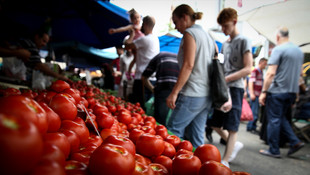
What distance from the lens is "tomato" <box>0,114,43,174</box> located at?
0.37m

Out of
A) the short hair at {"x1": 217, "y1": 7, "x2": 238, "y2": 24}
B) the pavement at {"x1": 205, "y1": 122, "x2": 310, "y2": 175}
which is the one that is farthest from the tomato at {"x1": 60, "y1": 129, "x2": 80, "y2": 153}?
the pavement at {"x1": 205, "y1": 122, "x2": 310, "y2": 175}

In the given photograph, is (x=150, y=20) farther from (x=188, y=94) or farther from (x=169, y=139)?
(x=169, y=139)

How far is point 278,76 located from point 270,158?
5.39 feet

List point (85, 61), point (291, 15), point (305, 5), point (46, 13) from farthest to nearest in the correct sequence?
point (85, 61) < point (46, 13) < point (291, 15) < point (305, 5)

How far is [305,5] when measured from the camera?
17.3 ft

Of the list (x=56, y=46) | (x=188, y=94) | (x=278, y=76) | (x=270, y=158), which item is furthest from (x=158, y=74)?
(x=56, y=46)

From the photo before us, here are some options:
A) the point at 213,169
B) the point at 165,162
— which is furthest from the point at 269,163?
the point at 213,169

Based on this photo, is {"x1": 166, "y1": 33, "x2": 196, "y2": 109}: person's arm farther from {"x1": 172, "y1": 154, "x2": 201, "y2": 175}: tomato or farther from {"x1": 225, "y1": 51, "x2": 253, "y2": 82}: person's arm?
{"x1": 172, "y1": 154, "x2": 201, "y2": 175}: tomato

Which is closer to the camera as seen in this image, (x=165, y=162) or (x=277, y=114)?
(x=165, y=162)

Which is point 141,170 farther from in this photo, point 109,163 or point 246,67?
point 246,67

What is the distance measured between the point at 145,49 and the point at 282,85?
2.74m

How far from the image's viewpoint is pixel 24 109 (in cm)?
49

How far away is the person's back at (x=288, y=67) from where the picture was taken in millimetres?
3635

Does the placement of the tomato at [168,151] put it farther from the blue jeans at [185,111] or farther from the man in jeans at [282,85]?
the man in jeans at [282,85]
